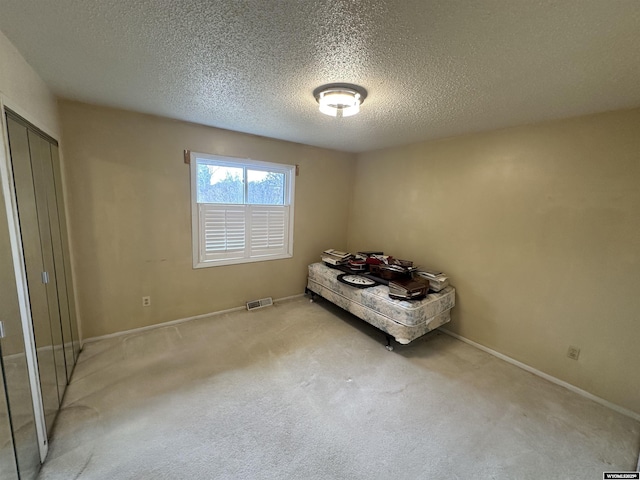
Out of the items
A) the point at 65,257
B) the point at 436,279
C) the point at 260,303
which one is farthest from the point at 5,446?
the point at 436,279

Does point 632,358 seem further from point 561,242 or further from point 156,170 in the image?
point 156,170

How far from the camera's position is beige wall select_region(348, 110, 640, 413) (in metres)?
1.97

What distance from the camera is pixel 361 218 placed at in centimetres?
418

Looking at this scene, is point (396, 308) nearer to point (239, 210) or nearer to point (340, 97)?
point (340, 97)

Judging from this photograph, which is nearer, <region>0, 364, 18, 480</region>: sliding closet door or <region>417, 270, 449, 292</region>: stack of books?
<region>0, 364, 18, 480</region>: sliding closet door

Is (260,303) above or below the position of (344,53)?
below

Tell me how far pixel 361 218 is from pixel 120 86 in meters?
3.25

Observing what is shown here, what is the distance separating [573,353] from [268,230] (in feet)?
11.2

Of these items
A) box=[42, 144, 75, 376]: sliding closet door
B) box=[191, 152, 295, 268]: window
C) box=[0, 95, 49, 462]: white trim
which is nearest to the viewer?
box=[0, 95, 49, 462]: white trim

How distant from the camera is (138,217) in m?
2.65

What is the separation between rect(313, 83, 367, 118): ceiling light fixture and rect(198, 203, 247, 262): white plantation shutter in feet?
5.97

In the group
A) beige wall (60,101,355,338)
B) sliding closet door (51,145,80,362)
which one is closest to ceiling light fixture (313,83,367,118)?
beige wall (60,101,355,338)

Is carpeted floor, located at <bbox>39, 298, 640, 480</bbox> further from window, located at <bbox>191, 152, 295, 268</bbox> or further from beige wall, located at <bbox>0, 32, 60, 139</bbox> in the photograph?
beige wall, located at <bbox>0, 32, 60, 139</bbox>

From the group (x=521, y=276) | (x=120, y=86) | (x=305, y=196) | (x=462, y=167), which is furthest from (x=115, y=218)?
(x=521, y=276)
